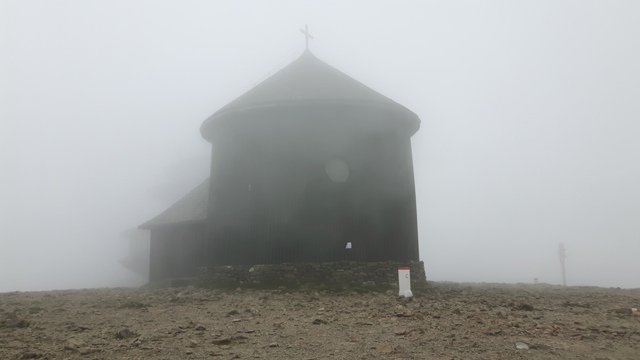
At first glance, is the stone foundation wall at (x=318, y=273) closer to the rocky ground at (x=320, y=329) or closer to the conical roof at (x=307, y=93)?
the rocky ground at (x=320, y=329)

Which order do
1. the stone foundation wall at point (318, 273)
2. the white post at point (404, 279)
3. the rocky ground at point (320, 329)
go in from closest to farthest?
the rocky ground at point (320, 329) < the white post at point (404, 279) < the stone foundation wall at point (318, 273)

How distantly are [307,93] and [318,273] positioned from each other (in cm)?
536

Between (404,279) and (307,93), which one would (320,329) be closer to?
(404,279)

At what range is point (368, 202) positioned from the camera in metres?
15.7

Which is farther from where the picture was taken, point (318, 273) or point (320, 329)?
point (318, 273)

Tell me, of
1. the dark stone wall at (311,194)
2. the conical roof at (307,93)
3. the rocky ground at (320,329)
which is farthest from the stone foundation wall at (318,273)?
the conical roof at (307,93)

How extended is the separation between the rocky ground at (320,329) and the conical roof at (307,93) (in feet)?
19.5

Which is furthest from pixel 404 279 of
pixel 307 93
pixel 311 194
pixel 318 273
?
pixel 307 93

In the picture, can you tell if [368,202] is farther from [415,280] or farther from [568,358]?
[568,358]

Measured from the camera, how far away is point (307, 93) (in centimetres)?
1595

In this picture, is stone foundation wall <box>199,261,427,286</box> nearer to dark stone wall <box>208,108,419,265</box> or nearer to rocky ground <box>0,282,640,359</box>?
dark stone wall <box>208,108,419,265</box>

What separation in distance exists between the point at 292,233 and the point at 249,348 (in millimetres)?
7939

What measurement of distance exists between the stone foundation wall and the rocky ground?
202 centimetres

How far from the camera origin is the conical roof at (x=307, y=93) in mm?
15617
